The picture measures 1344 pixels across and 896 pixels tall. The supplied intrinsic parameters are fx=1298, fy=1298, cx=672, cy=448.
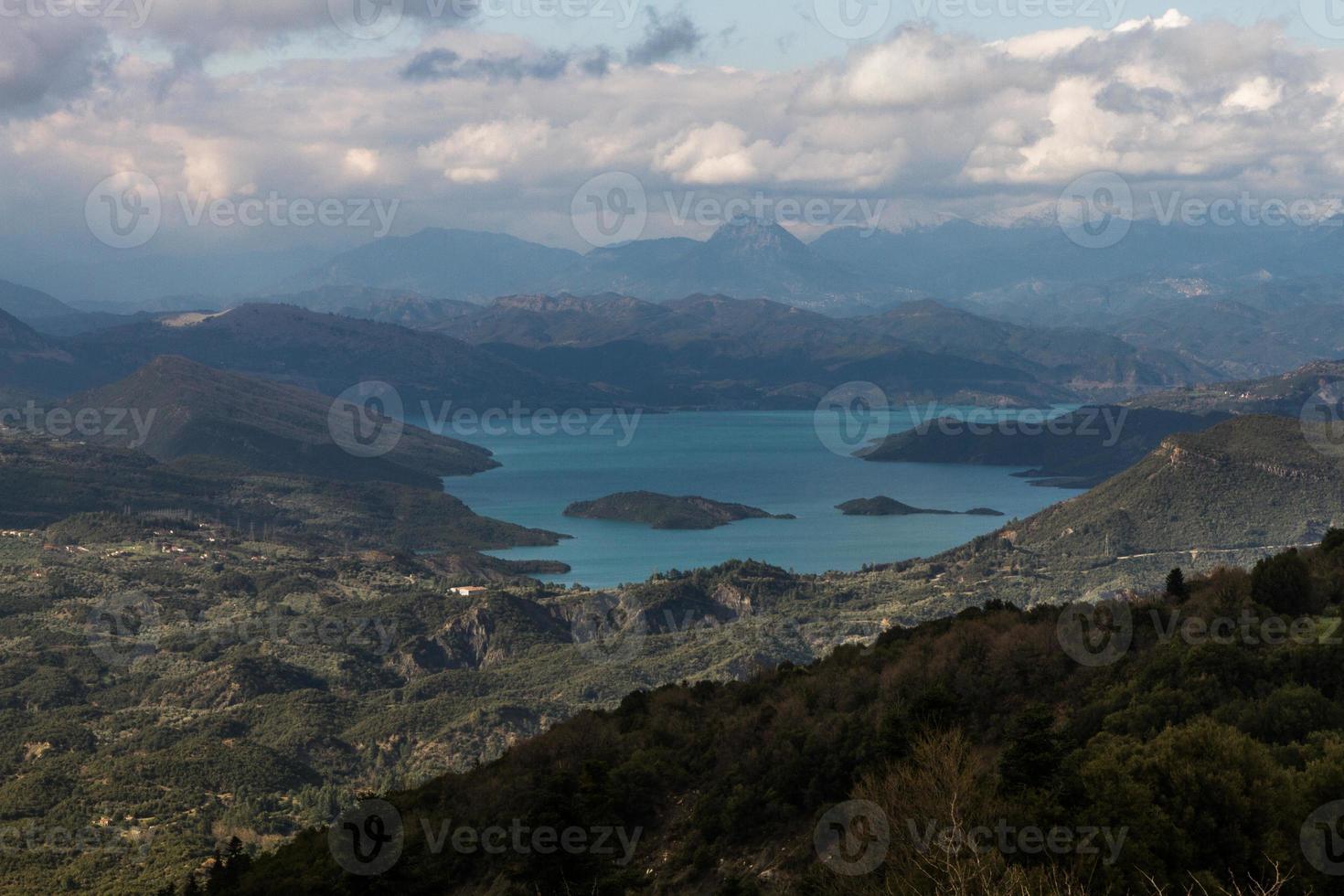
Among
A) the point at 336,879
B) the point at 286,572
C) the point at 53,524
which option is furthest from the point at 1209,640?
the point at 53,524

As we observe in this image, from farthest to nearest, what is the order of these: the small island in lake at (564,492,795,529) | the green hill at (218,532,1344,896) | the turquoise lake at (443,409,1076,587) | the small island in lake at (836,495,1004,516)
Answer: the small island in lake at (836,495,1004,516) → the small island in lake at (564,492,795,529) → the turquoise lake at (443,409,1076,587) → the green hill at (218,532,1344,896)

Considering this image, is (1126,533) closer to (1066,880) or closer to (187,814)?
(187,814)

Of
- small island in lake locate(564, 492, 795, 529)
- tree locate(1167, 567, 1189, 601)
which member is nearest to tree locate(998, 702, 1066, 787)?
tree locate(1167, 567, 1189, 601)

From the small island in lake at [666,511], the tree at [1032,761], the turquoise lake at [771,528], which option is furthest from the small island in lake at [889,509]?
the tree at [1032,761]

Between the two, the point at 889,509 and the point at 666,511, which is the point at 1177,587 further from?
the point at 889,509

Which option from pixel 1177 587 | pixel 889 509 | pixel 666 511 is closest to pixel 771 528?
pixel 666 511

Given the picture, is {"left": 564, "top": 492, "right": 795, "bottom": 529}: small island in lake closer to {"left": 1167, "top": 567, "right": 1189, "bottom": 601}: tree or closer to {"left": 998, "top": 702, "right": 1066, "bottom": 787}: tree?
{"left": 1167, "top": 567, "right": 1189, "bottom": 601}: tree
